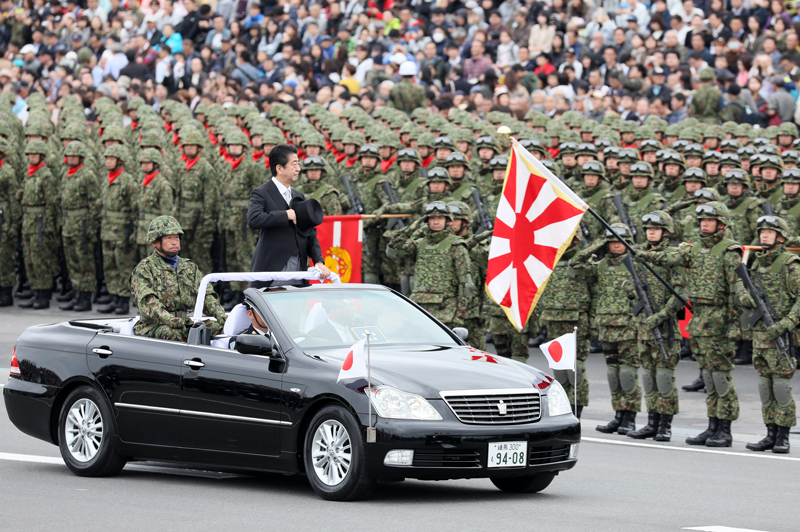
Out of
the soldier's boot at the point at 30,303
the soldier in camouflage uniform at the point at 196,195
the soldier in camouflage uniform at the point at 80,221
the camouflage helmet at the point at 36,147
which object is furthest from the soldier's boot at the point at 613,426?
the camouflage helmet at the point at 36,147

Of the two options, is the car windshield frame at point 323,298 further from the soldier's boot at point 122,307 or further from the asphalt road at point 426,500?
the soldier's boot at point 122,307

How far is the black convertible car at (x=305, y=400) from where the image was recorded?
8.66 meters

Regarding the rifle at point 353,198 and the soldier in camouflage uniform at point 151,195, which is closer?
the rifle at point 353,198

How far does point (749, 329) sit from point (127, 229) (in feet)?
37.1

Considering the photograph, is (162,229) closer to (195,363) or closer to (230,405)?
(195,363)

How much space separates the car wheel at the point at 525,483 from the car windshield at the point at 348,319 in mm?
1120

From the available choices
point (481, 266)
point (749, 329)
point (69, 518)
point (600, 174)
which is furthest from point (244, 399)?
point (600, 174)

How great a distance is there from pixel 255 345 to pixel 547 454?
80.7 inches

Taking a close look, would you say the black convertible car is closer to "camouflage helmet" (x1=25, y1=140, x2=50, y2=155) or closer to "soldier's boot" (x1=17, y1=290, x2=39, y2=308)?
"camouflage helmet" (x1=25, y1=140, x2=50, y2=155)

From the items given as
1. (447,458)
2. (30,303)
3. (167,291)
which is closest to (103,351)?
(167,291)

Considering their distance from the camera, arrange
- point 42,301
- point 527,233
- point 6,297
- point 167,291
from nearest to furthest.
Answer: point 167,291 < point 527,233 < point 42,301 < point 6,297

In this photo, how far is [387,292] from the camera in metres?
10.5

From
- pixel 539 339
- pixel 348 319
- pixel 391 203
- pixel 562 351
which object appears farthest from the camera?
pixel 539 339

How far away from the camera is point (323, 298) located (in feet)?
32.3
